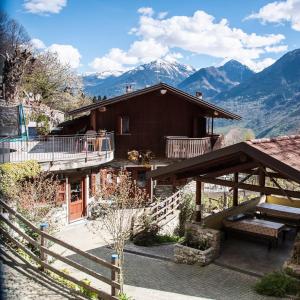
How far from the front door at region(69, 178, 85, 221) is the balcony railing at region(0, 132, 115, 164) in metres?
1.48

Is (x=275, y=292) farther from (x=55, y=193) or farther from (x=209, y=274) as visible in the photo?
(x=55, y=193)

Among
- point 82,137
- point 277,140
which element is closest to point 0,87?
point 82,137

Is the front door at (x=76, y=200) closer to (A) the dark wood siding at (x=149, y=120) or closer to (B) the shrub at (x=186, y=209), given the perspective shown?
(B) the shrub at (x=186, y=209)

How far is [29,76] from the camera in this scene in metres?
44.2

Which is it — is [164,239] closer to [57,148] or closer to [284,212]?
[284,212]

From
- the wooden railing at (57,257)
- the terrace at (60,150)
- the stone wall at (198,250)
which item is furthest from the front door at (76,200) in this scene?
the stone wall at (198,250)

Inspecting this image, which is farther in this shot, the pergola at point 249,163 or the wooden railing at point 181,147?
the wooden railing at point 181,147

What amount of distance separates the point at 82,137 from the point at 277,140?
36.6ft

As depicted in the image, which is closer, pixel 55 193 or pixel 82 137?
pixel 55 193

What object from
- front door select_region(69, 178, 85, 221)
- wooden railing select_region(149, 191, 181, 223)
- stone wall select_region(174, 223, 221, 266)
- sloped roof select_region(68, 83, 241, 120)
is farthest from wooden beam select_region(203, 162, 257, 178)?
sloped roof select_region(68, 83, 241, 120)

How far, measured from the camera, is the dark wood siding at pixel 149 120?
83.7 ft

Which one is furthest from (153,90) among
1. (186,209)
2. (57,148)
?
(186,209)

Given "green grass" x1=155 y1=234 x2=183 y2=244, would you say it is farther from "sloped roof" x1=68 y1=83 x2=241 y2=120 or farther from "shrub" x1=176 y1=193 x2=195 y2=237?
"sloped roof" x1=68 y1=83 x2=241 y2=120

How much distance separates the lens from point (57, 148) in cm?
2023
